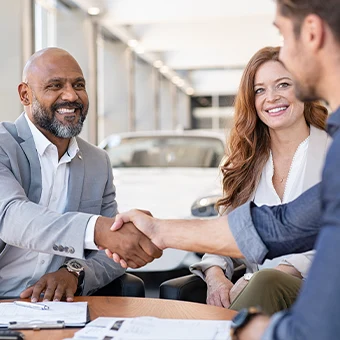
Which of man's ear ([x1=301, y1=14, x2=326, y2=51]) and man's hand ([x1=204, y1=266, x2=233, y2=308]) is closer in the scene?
man's ear ([x1=301, y1=14, x2=326, y2=51])

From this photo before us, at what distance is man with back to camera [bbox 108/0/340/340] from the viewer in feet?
3.48

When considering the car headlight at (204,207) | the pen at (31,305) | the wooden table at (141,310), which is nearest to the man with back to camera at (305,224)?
the wooden table at (141,310)

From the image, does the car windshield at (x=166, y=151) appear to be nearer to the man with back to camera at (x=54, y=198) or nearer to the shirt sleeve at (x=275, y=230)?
the man with back to camera at (x=54, y=198)

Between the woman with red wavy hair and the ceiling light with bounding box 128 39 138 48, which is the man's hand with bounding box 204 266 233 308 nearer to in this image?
the woman with red wavy hair

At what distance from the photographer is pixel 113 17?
12.0 metres

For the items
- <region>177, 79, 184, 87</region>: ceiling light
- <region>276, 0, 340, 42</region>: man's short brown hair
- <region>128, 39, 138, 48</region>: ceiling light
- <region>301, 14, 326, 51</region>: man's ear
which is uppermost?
<region>128, 39, 138, 48</region>: ceiling light

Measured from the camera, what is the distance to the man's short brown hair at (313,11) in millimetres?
1214

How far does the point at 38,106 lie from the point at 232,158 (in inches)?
34.1

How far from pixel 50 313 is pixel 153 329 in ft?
1.33

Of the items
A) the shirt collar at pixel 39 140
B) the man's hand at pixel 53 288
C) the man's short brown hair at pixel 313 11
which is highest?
the man's short brown hair at pixel 313 11

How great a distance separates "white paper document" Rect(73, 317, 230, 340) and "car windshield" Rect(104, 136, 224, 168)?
474 centimetres

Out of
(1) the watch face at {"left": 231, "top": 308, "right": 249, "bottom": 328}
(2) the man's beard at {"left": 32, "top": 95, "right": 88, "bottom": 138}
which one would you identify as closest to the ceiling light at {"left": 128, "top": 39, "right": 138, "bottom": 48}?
(2) the man's beard at {"left": 32, "top": 95, "right": 88, "bottom": 138}

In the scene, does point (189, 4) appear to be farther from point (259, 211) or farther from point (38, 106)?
point (259, 211)

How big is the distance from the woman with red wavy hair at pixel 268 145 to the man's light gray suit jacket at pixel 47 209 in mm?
455
